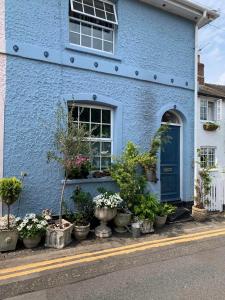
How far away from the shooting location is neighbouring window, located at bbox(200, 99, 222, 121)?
12.4 meters

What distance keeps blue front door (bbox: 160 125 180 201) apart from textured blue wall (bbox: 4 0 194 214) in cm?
41

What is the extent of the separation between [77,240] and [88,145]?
2.02 m

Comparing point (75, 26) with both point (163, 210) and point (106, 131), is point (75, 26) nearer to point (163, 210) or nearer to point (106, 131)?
point (106, 131)

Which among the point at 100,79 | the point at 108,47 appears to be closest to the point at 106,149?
the point at 100,79

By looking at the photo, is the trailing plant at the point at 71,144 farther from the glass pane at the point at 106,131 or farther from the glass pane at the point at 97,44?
the glass pane at the point at 97,44

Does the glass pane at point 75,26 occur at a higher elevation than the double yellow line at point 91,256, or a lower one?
higher

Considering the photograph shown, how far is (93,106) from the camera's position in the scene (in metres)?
8.04

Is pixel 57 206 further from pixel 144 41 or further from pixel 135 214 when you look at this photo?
pixel 144 41

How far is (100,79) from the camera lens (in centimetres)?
795

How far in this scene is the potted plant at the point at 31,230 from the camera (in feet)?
18.9

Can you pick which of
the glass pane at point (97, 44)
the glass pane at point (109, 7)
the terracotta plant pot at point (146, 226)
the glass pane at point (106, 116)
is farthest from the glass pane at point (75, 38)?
the terracotta plant pot at point (146, 226)

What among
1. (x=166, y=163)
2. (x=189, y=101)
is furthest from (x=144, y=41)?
(x=166, y=163)

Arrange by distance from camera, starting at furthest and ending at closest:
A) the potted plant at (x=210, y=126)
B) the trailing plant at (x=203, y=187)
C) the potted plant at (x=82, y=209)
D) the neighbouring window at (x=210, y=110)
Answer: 1. the neighbouring window at (x=210, y=110)
2. the potted plant at (x=210, y=126)
3. the trailing plant at (x=203, y=187)
4. the potted plant at (x=82, y=209)

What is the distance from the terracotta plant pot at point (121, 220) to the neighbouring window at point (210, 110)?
269 inches
